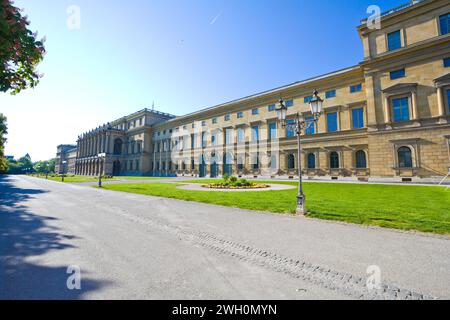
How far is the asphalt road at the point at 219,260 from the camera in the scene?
2842 millimetres

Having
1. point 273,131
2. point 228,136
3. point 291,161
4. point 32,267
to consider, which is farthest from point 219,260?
point 228,136

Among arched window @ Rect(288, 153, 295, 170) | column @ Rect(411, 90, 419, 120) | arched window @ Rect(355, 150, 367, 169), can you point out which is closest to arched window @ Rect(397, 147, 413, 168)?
arched window @ Rect(355, 150, 367, 169)

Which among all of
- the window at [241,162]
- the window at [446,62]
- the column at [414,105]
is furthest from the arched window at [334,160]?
the window at [241,162]

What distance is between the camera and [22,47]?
6367 millimetres

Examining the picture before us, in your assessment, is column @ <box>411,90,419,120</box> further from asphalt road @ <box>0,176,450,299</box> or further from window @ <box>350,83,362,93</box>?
asphalt road @ <box>0,176,450,299</box>

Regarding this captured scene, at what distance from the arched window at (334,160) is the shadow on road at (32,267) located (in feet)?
95.5

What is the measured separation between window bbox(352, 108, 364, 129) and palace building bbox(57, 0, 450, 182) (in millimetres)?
108

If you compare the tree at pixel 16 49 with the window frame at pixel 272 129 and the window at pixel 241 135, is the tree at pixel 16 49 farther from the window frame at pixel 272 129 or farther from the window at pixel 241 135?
the window at pixel 241 135

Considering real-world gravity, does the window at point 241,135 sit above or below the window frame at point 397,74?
below

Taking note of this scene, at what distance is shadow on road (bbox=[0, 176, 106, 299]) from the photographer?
2.79 m

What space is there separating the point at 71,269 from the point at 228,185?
17381 mm
